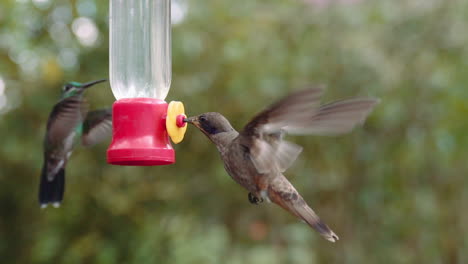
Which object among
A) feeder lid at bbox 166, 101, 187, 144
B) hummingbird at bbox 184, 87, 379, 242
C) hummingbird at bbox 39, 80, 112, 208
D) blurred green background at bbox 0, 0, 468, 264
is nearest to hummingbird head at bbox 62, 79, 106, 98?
hummingbird at bbox 39, 80, 112, 208

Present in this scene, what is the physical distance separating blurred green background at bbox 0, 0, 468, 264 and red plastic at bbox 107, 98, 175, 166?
2248 mm

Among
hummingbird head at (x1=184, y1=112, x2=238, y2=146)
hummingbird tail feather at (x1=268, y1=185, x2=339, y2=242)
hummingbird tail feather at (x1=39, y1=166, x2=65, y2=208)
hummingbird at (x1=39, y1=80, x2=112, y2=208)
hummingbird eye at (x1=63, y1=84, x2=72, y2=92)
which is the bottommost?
hummingbird tail feather at (x1=268, y1=185, x2=339, y2=242)

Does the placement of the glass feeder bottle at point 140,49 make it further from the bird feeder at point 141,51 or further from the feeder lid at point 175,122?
the feeder lid at point 175,122

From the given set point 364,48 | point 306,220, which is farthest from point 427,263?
point 306,220

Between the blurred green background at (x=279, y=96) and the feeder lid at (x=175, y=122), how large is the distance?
2.29m

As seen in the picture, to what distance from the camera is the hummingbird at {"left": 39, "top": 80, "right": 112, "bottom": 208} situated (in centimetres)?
405

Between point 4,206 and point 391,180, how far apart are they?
3.59 metres

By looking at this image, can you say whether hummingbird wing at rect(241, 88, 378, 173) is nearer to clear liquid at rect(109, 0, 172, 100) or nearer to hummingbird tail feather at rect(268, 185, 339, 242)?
hummingbird tail feather at rect(268, 185, 339, 242)

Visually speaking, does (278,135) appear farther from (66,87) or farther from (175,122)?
(66,87)

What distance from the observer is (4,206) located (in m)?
6.71

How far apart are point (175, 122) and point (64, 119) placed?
1128mm

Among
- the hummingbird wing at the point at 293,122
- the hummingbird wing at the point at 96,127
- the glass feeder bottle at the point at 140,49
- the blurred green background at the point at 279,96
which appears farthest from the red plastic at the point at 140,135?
the blurred green background at the point at 279,96

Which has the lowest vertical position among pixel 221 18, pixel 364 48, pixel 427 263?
pixel 427 263

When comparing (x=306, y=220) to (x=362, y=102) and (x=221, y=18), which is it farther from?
(x=221, y=18)
